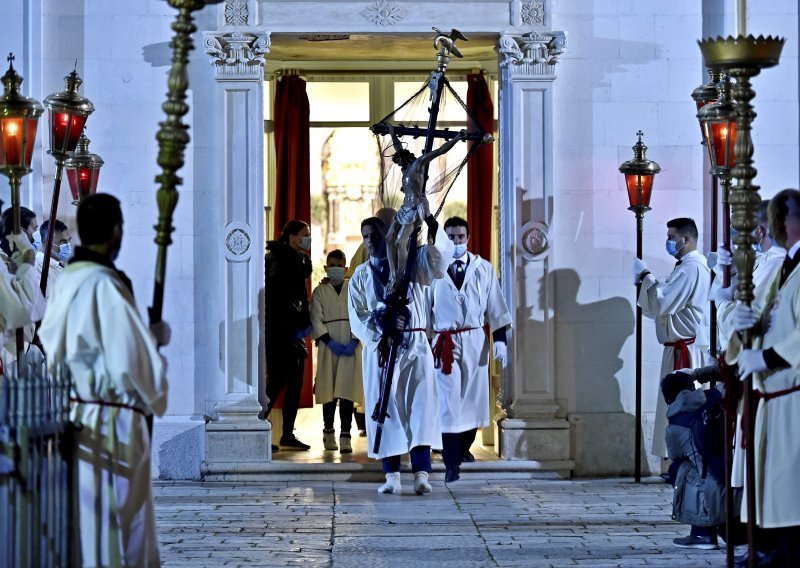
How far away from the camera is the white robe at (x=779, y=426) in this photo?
7.02 metres

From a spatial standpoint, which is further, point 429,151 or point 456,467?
point 456,467

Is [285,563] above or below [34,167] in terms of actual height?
below

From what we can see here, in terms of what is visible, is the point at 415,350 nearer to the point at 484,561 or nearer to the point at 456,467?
the point at 456,467

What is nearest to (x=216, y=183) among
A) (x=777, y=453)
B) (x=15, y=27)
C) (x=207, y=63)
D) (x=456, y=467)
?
(x=207, y=63)

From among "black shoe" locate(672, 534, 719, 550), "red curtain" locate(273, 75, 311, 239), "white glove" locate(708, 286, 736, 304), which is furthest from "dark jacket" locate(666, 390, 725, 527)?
"red curtain" locate(273, 75, 311, 239)

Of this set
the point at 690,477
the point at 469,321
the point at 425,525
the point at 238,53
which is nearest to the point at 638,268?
the point at 469,321

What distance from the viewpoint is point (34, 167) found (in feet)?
38.9

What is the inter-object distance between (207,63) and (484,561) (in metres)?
5.50

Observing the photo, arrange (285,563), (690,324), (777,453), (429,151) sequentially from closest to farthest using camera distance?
(777,453) < (285,563) < (429,151) < (690,324)

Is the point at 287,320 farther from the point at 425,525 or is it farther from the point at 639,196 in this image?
the point at 425,525

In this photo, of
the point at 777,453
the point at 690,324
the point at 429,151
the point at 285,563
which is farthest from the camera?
the point at 690,324

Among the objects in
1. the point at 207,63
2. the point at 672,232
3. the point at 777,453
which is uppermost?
the point at 207,63

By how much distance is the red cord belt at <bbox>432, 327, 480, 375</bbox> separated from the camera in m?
11.6

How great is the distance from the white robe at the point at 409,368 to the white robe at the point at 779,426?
3.92m
